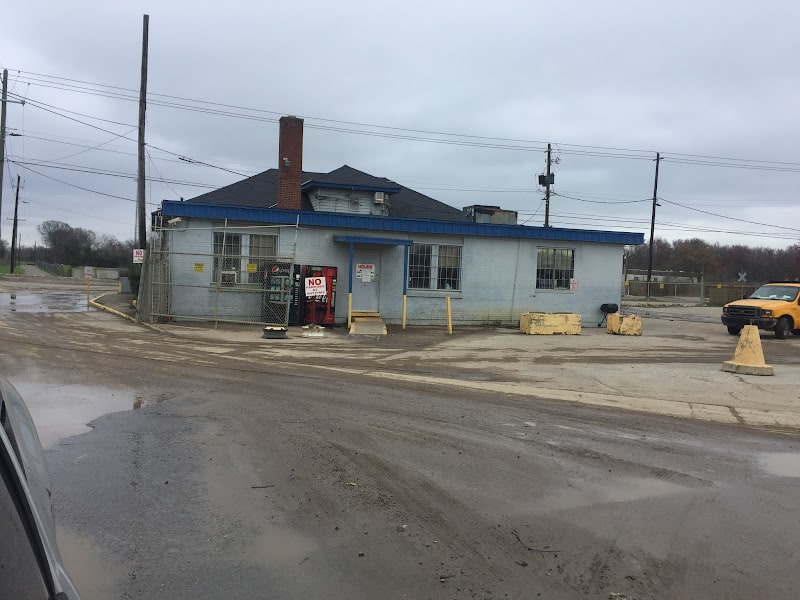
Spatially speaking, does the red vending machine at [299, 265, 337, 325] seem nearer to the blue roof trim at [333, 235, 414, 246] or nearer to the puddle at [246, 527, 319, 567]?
the blue roof trim at [333, 235, 414, 246]

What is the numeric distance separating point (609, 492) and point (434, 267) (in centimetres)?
1772

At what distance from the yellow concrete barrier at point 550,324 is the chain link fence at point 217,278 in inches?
322

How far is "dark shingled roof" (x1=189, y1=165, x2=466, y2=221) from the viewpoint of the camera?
27422mm

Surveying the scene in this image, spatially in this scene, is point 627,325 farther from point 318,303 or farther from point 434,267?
point 318,303

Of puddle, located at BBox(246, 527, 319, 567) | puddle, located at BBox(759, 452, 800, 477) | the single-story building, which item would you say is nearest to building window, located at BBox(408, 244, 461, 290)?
the single-story building

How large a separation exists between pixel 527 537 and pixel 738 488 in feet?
8.13

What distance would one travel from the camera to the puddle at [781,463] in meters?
6.11

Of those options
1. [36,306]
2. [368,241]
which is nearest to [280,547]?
[368,241]

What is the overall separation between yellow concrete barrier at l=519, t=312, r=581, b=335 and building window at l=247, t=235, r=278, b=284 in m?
9.04

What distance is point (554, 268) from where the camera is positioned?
24.4 metres

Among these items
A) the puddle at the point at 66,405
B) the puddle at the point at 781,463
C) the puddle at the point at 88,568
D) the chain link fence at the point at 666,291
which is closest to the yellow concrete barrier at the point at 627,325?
the puddle at the point at 781,463

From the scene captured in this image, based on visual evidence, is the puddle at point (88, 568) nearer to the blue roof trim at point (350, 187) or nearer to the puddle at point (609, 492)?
the puddle at point (609, 492)

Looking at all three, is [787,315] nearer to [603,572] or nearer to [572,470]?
[572,470]

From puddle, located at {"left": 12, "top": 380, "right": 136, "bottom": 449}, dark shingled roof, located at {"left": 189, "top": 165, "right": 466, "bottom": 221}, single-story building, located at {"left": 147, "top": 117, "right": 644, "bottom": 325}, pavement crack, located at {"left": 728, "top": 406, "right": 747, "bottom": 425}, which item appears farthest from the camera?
dark shingled roof, located at {"left": 189, "top": 165, "right": 466, "bottom": 221}
